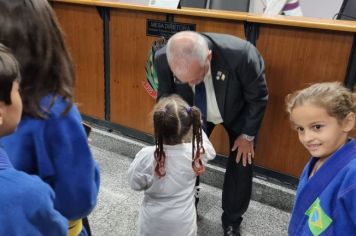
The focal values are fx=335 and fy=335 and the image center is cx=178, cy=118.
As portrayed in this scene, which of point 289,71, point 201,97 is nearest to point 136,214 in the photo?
point 201,97

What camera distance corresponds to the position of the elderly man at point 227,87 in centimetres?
145

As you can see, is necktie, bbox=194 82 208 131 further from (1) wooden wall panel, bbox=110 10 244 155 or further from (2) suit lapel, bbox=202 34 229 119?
(1) wooden wall panel, bbox=110 10 244 155

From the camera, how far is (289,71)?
6.09 ft

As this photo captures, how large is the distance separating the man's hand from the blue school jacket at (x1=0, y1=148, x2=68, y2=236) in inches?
46.9

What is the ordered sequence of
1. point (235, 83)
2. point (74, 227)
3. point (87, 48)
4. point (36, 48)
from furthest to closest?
point (87, 48) < point (235, 83) < point (74, 227) < point (36, 48)

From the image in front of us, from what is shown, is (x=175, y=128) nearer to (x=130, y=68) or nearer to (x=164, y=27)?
(x=164, y=27)

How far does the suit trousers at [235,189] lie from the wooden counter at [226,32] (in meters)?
0.36

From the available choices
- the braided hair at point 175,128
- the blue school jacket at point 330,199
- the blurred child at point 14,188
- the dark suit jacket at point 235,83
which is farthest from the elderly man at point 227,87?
the blurred child at point 14,188

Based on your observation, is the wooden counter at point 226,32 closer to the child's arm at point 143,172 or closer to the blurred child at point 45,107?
the child's arm at point 143,172

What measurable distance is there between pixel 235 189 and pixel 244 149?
229 millimetres

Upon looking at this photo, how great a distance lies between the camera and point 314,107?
3.32 feet

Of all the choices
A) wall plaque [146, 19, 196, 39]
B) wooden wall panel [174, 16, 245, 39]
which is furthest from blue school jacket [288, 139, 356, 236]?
wall plaque [146, 19, 196, 39]

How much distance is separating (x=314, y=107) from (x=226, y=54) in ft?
2.01

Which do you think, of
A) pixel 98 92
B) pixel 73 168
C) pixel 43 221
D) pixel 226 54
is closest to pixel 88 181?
pixel 73 168
